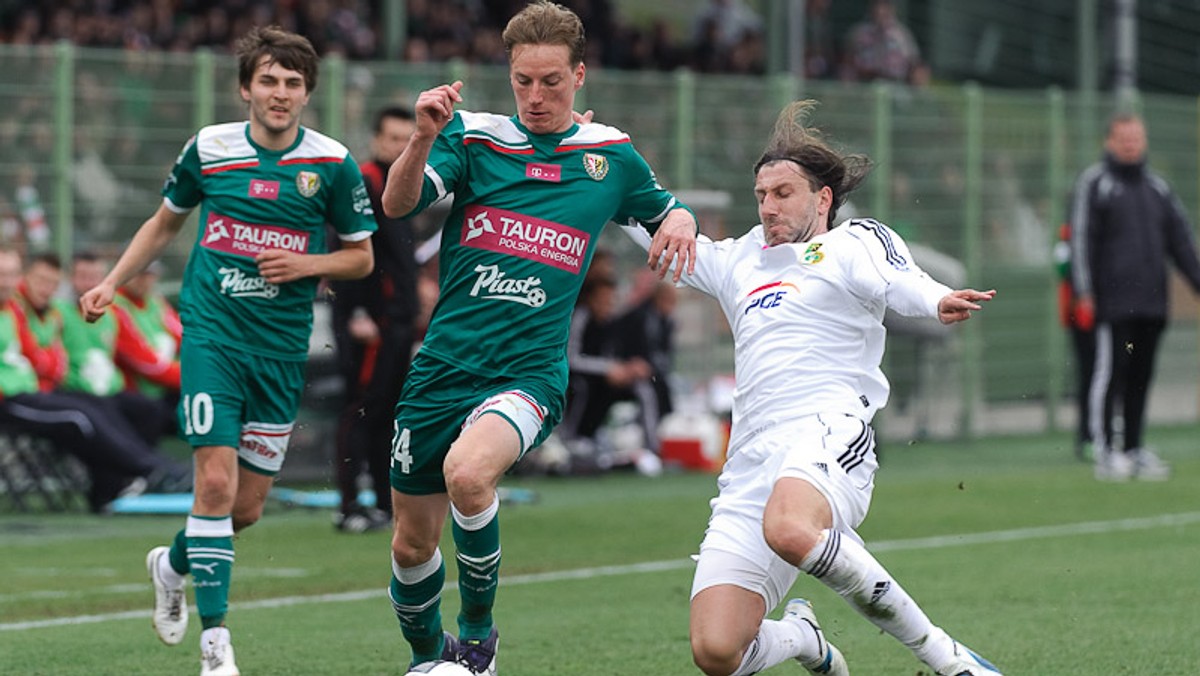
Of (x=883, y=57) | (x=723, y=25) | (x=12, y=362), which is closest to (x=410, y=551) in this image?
(x=12, y=362)

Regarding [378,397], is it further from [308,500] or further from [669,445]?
[669,445]

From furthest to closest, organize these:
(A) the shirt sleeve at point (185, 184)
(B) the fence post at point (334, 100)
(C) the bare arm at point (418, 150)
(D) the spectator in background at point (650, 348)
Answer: (D) the spectator in background at point (650, 348) < (B) the fence post at point (334, 100) < (A) the shirt sleeve at point (185, 184) < (C) the bare arm at point (418, 150)

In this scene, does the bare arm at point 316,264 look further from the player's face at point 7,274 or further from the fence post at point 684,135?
the fence post at point 684,135

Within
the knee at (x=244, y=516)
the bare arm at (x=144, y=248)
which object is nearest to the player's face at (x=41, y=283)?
the bare arm at (x=144, y=248)

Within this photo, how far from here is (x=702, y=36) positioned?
84.4 ft

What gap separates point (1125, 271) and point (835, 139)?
445 cm

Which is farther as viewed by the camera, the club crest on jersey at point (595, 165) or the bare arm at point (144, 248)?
the bare arm at point (144, 248)

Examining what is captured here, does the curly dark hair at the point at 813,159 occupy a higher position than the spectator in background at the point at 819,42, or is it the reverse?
the curly dark hair at the point at 813,159

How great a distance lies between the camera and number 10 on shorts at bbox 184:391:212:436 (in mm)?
7742

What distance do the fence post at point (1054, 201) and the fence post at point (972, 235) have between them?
941mm

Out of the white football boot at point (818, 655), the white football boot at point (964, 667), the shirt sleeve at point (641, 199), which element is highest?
the shirt sleeve at point (641, 199)

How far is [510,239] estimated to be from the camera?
6961 millimetres

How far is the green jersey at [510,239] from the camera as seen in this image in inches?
273

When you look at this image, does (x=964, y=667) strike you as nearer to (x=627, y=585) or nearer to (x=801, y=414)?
(x=801, y=414)
